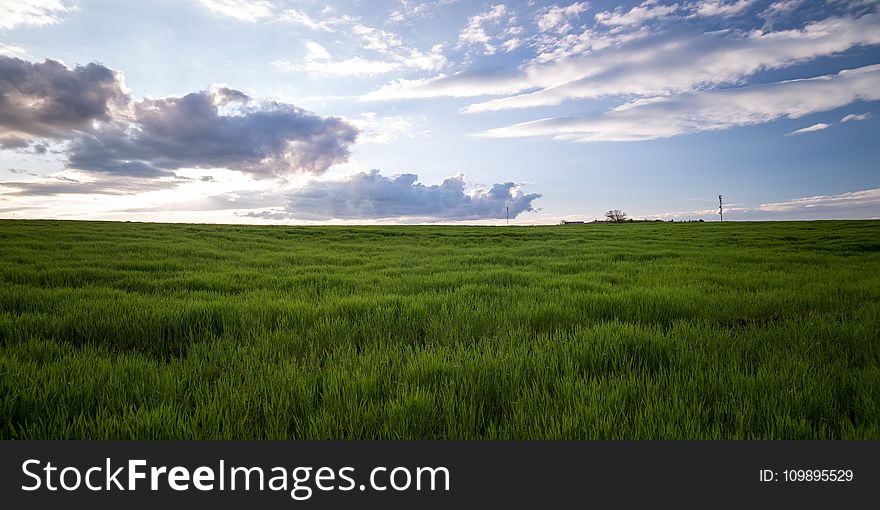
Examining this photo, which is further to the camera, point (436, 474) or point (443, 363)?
point (443, 363)

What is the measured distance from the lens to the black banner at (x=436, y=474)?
6.09ft

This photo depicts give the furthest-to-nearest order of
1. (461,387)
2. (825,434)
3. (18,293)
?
(18,293)
(461,387)
(825,434)

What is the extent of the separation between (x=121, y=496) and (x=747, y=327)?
5602 mm

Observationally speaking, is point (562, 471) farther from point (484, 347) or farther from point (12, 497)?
point (12, 497)

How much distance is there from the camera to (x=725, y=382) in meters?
2.78

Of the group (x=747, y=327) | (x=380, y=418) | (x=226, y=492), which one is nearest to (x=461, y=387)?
(x=380, y=418)

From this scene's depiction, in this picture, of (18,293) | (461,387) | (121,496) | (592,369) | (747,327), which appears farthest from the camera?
(18,293)

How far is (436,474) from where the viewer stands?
6.35 feet

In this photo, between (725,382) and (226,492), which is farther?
(725,382)

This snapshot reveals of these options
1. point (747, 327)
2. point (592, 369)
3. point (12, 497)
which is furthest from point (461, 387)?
point (747, 327)

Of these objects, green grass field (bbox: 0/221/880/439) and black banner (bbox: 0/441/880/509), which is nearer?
black banner (bbox: 0/441/880/509)

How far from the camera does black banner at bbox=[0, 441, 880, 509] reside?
6.09ft

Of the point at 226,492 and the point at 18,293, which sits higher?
the point at 18,293

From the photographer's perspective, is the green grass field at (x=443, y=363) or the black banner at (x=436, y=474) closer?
the black banner at (x=436, y=474)
